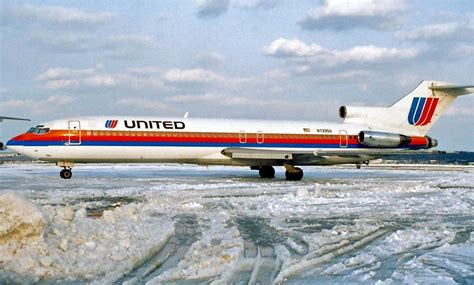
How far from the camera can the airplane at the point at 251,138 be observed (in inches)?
823

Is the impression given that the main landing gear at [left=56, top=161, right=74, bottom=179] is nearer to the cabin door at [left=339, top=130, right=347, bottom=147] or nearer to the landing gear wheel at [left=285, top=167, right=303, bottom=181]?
the landing gear wheel at [left=285, top=167, right=303, bottom=181]

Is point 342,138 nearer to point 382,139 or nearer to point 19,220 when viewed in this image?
point 382,139

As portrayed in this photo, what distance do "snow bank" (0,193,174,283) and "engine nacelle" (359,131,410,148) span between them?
63.7 ft

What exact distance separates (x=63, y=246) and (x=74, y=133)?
50.4 ft

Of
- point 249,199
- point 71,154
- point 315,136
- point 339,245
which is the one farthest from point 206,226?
point 315,136

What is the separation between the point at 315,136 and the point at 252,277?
20.9 metres

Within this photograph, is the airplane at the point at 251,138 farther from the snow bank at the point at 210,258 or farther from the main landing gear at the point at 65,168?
the snow bank at the point at 210,258

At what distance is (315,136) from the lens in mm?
25984

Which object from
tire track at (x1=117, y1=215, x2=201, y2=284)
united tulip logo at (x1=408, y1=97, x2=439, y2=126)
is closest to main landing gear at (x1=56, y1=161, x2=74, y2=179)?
tire track at (x1=117, y1=215, x2=201, y2=284)

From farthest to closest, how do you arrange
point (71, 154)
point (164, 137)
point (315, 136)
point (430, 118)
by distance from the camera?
point (430, 118)
point (315, 136)
point (164, 137)
point (71, 154)

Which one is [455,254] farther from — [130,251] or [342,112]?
[342,112]

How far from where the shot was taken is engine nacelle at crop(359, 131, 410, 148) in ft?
85.2

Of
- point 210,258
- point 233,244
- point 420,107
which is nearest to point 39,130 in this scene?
point 233,244

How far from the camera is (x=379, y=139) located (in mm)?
25984
